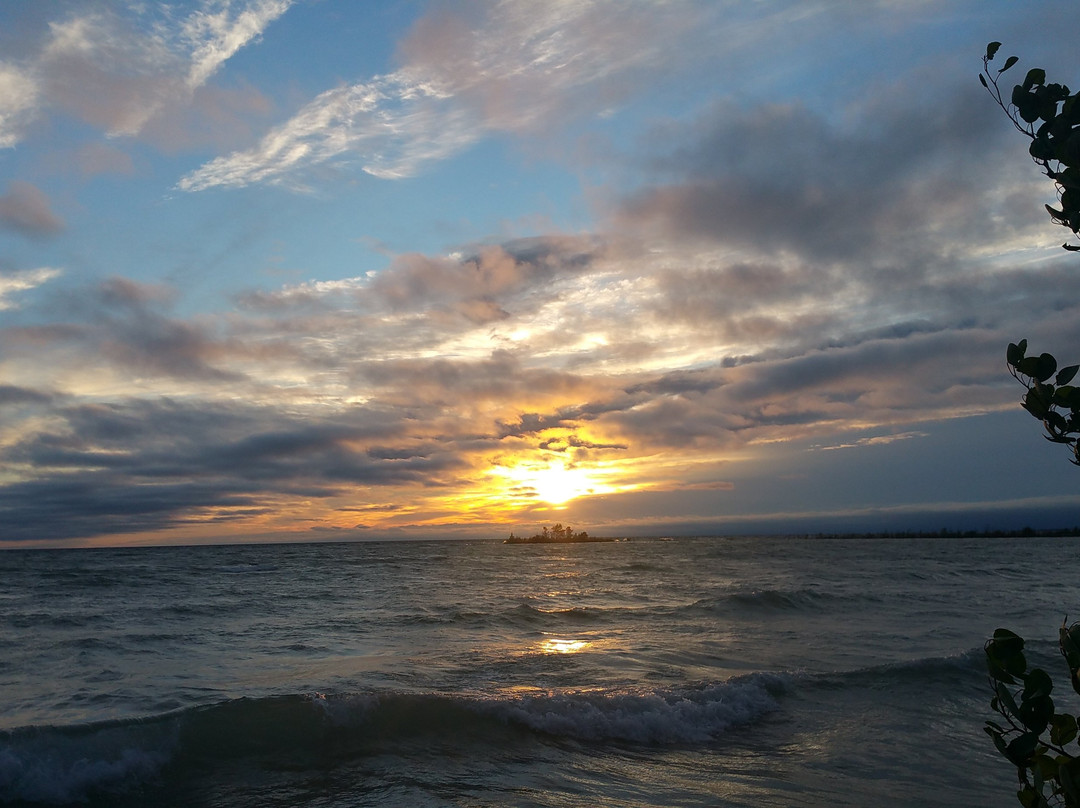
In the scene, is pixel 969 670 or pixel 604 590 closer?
pixel 969 670

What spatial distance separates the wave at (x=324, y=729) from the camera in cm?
1130

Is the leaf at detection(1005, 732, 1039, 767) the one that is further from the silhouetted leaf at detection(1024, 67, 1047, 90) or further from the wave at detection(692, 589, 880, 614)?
the wave at detection(692, 589, 880, 614)

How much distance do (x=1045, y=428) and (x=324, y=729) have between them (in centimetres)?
1335

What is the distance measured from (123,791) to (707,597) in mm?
26773

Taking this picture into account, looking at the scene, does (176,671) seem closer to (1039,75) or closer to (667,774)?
(667,774)

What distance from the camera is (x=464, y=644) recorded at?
21.5 metres

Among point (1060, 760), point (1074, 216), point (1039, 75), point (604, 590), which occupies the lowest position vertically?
point (604, 590)

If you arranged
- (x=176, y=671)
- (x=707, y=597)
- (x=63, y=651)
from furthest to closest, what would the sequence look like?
(x=707, y=597)
(x=63, y=651)
(x=176, y=671)

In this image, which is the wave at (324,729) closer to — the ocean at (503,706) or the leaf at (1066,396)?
the ocean at (503,706)

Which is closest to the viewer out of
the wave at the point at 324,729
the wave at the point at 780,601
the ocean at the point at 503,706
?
the ocean at the point at 503,706

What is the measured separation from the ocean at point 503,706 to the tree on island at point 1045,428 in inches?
307

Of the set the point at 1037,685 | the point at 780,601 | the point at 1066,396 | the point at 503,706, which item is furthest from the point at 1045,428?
the point at 780,601

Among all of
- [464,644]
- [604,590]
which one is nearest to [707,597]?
[604,590]

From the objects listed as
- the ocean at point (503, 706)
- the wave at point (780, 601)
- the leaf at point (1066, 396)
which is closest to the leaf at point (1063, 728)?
the leaf at point (1066, 396)
